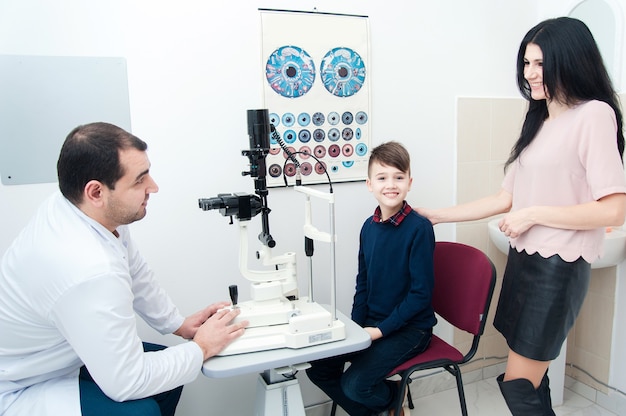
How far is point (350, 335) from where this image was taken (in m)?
1.42

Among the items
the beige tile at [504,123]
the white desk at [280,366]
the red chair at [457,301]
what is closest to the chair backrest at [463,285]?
the red chair at [457,301]

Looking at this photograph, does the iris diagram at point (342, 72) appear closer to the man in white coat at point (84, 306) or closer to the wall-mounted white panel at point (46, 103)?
the wall-mounted white panel at point (46, 103)

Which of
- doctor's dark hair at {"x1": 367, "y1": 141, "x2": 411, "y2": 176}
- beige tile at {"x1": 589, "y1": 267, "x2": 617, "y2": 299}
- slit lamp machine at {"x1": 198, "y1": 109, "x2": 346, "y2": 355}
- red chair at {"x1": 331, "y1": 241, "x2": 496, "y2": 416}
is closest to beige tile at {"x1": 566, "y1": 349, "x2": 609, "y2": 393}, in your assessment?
beige tile at {"x1": 589, "y1": 267, "x2": 617, "y2": 299}

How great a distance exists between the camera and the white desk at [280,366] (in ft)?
4.08

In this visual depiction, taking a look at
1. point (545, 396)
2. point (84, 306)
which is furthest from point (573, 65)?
point (84, 306)

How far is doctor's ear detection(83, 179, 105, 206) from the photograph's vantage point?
47.1 inches

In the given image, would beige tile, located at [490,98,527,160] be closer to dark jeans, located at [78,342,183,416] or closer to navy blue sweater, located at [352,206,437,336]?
navy blue sweater, located at [352,206,437,336]

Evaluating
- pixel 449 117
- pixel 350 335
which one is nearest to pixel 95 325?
pixel 350 335

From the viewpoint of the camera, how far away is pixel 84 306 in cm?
110

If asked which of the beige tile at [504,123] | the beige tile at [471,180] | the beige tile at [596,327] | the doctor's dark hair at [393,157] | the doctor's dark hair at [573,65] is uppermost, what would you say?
the doctor's dark hair at [573,65]

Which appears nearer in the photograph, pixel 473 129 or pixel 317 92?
pixel 317 92

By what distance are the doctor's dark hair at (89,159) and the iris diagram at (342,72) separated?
0.95 meters

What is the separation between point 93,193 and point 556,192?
1.30 meters

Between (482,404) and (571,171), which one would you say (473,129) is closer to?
(571,171)
